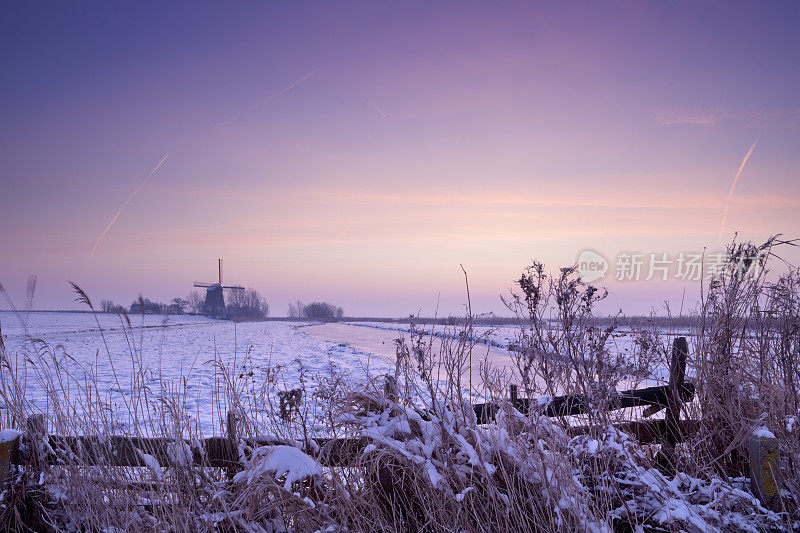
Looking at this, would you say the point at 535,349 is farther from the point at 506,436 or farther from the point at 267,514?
the point at 267,514

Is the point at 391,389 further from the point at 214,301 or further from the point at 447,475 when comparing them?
the point at 214,301

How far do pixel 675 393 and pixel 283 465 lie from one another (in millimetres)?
3805

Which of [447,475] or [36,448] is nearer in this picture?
[447,475]

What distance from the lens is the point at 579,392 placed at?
4520mm

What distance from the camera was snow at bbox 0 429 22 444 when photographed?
3.82 metres

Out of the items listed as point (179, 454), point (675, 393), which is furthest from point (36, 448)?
point (675, 393)

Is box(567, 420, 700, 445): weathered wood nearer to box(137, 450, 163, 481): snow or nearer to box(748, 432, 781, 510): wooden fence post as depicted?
box(748, 432, 781, 510): wooden fence post

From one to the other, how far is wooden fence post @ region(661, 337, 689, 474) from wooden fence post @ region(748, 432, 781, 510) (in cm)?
116

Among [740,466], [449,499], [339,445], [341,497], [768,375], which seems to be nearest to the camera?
[449,499]

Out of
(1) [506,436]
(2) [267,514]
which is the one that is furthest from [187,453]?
(1) [506,436]

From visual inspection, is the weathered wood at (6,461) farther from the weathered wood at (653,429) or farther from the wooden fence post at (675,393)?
the wooden fence post at (675,393)

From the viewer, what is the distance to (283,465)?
3.20 metres

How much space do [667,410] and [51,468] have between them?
5.38 metres

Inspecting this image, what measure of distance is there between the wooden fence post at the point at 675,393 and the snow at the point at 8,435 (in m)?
5.22
